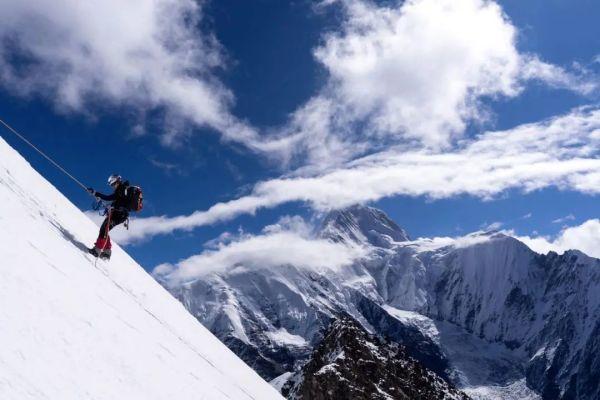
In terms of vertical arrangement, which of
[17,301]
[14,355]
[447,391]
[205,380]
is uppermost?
[447,391]

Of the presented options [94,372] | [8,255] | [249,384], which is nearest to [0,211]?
[8,255]

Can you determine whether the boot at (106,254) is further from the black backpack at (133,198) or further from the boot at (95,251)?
the black backpack at (133,198)

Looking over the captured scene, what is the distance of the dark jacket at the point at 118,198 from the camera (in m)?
16.8

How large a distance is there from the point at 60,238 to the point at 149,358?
416 centimetres

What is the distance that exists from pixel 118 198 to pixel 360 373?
73821 mm

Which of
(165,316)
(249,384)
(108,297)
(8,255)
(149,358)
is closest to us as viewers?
(8,255)

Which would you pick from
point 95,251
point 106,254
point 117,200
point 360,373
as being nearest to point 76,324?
point 95,251

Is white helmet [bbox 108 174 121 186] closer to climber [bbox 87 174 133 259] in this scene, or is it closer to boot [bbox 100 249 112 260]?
climber [bbox 87 174 133 259]

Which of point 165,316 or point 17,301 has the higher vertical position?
point 165,316

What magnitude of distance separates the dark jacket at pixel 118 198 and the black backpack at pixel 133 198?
3.0 inches

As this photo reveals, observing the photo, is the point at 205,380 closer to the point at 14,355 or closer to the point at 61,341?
the point at 61,341

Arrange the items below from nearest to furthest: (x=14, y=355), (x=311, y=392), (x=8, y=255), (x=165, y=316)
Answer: (x=14, y=355) → (x=8, y=255) → (x=165, y=316) → (x=311, y=392)

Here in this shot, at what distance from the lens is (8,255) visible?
8938 millimetres

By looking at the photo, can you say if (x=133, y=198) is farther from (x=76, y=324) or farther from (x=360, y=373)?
(x=360, y=373)
